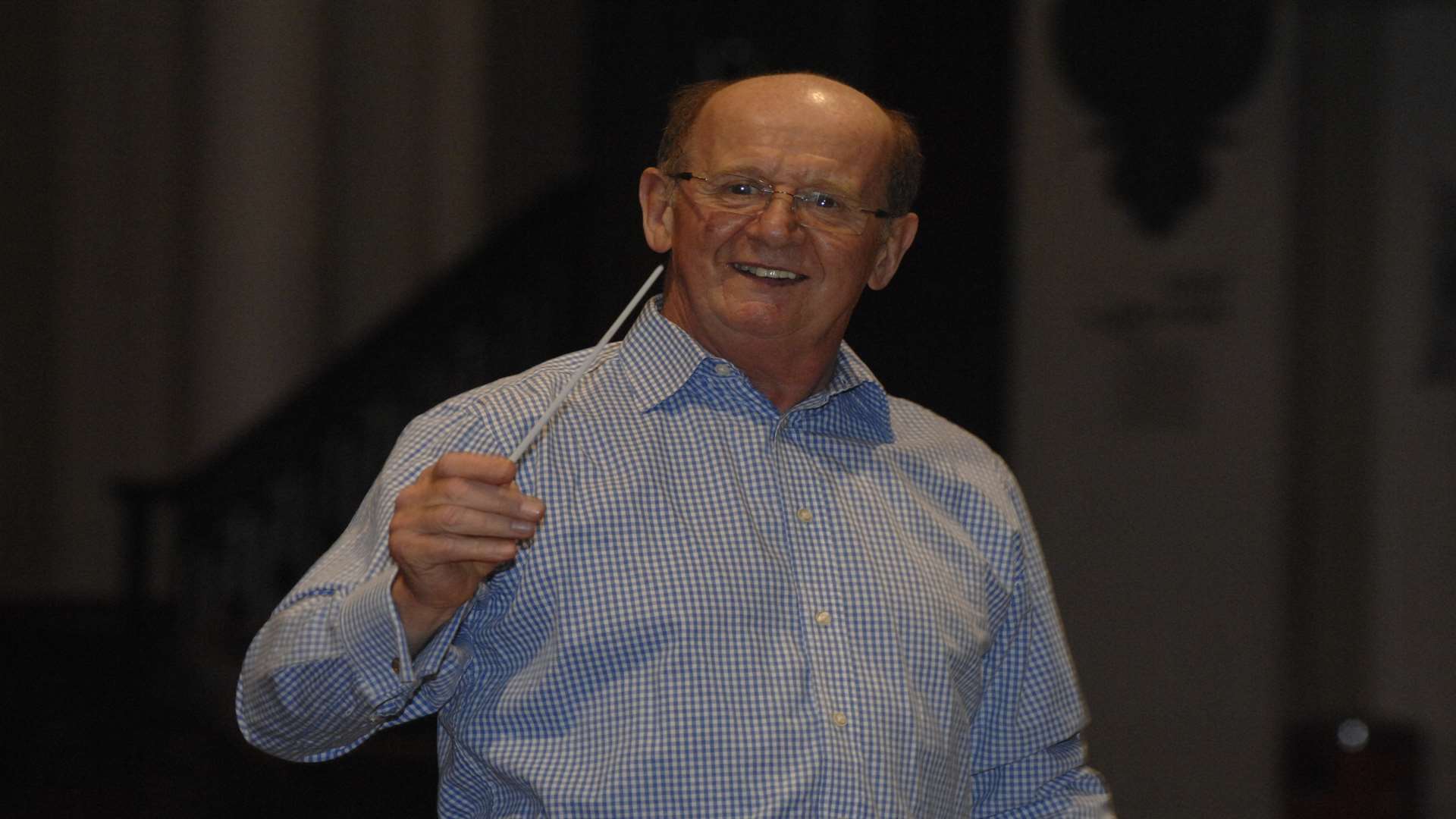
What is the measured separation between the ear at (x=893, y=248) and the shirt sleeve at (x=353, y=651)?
0.58 m

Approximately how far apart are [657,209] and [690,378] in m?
0.26

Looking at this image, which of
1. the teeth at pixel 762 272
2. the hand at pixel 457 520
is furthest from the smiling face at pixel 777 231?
the hand at pixel 457 520

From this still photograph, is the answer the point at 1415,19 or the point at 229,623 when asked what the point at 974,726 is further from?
the point at 1415,19

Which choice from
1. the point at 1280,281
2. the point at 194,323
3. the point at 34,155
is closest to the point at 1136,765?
the point at 1280,281

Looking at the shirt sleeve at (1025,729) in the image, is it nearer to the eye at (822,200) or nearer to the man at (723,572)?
the man at (723,572)

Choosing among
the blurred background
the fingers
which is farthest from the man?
the blurred background

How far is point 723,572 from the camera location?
1811 millimetres

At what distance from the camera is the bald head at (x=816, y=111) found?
199cm

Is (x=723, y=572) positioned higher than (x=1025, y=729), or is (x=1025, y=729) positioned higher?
(x=723, y=572)

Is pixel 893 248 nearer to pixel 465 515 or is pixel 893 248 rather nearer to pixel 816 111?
pixel 816 111

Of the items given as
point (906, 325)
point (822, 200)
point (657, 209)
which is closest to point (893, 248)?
point (822, 200)

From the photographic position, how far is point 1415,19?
630cm

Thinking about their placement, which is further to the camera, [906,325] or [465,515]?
[906,325]

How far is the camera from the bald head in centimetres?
199
